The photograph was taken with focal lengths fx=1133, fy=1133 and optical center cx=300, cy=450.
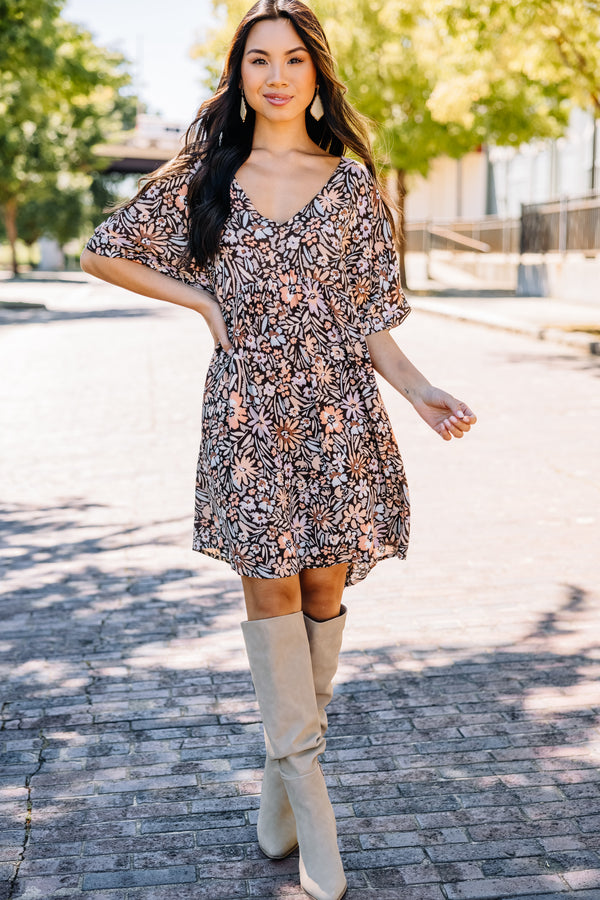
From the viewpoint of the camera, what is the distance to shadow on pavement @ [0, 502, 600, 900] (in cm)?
266

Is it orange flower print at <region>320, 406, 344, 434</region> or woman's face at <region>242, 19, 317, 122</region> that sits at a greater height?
woman's face at <region>242, 19, 317, 122</region>

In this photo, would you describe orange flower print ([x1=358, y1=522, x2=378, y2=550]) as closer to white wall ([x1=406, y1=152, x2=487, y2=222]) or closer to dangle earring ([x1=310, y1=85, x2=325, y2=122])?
dangle earring ([x1=310, y1=85, x2=325, y2=122])

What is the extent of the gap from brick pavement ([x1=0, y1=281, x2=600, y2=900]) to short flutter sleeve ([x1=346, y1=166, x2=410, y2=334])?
1282 millimetres

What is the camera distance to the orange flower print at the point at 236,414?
2.52 metres

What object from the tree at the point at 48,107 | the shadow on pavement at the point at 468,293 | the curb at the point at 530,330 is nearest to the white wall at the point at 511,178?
the shadow on pavement at the point at 468,293

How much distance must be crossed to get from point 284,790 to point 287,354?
1.06 meters

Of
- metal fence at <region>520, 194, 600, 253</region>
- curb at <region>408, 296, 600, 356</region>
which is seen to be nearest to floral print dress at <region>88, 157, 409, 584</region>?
curb at <region>408, 296, 600, 356</region>

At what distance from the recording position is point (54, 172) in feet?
149

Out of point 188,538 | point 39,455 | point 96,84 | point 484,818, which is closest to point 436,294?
point 96,84

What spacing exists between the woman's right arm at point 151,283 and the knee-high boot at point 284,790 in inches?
29.7

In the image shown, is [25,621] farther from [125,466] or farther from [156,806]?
[125,466]

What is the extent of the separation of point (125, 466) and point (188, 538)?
6.46 ft

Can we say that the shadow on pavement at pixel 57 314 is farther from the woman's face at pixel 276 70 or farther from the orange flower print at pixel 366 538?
the orange flower print at pixel 366 538

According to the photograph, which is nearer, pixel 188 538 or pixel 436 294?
pixel 188 538
